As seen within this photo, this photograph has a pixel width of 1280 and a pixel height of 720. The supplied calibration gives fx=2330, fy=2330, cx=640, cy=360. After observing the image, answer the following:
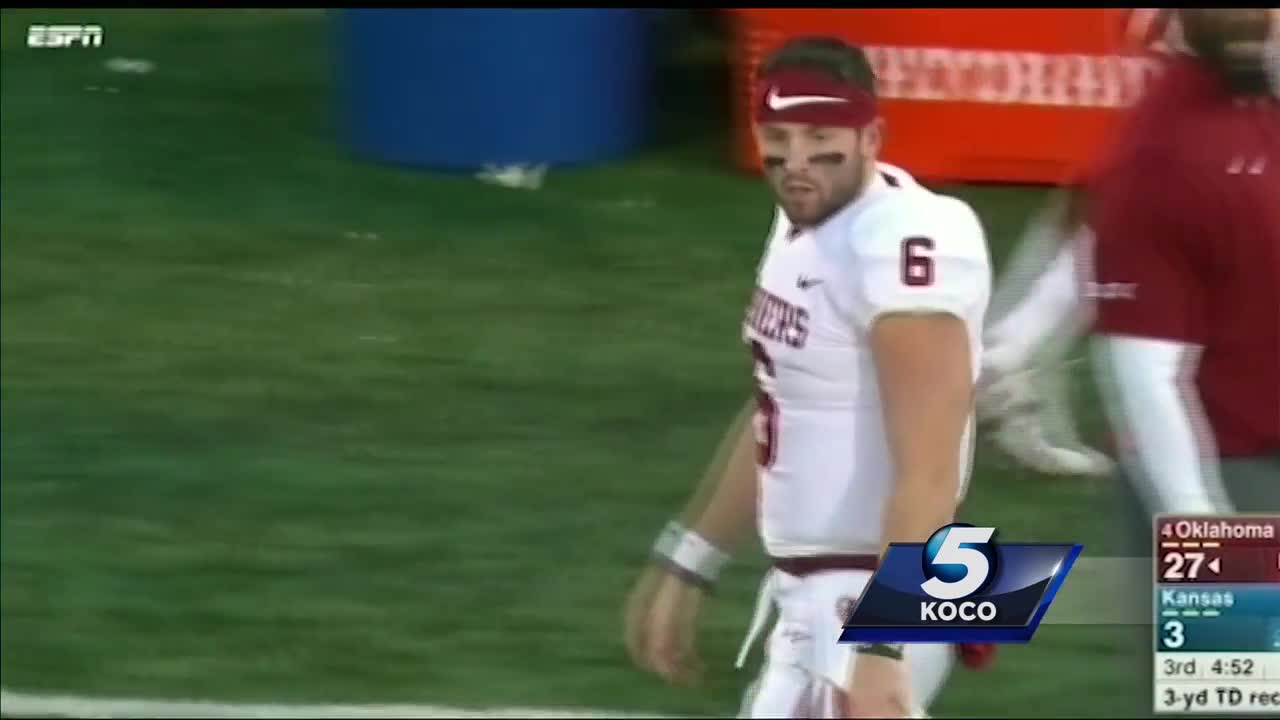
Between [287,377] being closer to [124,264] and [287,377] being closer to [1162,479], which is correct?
[124,264]

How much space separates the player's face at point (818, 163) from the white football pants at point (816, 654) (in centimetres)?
51

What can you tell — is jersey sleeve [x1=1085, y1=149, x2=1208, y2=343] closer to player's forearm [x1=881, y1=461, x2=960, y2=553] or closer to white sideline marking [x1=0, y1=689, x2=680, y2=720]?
player's forearm [x1=881, y1=461, x2=960, y2=553]

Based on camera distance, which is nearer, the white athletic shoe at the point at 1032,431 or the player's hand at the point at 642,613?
the player's hand at the point at 642,613

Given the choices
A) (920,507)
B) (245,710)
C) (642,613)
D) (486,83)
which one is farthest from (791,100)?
(486,83)

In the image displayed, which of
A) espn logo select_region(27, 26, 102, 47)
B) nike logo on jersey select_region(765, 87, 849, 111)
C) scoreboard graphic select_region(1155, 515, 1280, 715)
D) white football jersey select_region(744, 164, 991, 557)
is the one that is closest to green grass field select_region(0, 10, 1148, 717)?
espn logo select_region(27, 26, 102, 47)

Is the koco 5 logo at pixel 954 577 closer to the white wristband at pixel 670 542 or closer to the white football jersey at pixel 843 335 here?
the white football jersey at pixel 843 335

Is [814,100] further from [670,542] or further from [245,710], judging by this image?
[245,710]

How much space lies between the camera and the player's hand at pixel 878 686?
120 inches

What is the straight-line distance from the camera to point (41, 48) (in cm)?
604

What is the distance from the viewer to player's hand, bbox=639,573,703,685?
3455 millimetres

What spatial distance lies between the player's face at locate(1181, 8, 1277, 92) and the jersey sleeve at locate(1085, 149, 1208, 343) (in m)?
0.17

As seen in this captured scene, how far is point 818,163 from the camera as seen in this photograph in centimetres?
305

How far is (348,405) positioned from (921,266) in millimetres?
3888

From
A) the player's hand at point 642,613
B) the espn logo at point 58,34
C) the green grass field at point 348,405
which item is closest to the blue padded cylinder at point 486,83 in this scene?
the green grass field at point 348,405
